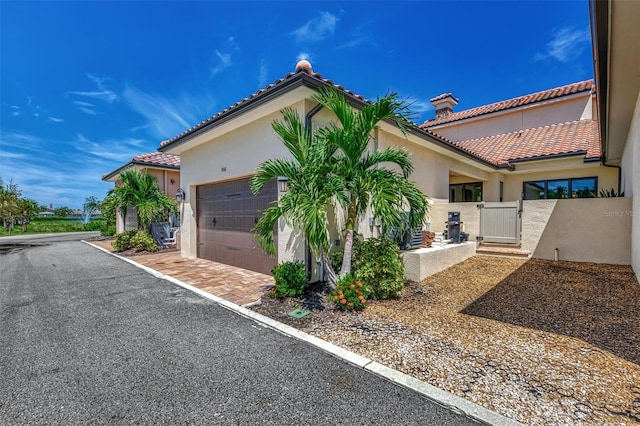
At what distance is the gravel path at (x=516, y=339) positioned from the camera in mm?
2656

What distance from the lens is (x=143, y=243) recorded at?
492 inches

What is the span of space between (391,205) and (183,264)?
7.98 metres

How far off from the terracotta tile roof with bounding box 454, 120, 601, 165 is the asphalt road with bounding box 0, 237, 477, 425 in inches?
463

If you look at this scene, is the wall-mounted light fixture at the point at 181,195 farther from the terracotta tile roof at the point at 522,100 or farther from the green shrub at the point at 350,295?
the terracotta tile roof at the point at 522,100

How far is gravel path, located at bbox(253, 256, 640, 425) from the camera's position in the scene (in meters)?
2.66

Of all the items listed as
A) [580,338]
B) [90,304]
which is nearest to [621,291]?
[580,338]

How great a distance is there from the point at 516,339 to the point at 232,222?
7788 millimetres

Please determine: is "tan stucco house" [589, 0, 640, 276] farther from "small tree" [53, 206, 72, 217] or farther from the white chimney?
"small tree" [53, 206, 72, 217]

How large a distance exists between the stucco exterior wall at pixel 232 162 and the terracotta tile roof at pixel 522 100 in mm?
17418

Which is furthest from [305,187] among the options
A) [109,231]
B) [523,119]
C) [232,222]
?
[109,231]

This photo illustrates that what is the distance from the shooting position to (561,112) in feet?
55.0

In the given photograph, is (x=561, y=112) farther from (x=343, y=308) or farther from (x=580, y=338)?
(x=343, y=308)

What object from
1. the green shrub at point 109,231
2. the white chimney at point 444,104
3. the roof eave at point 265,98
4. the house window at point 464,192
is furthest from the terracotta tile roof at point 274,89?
the white chimney at point 444,104

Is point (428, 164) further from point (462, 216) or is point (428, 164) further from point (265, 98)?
point (265, 98)
